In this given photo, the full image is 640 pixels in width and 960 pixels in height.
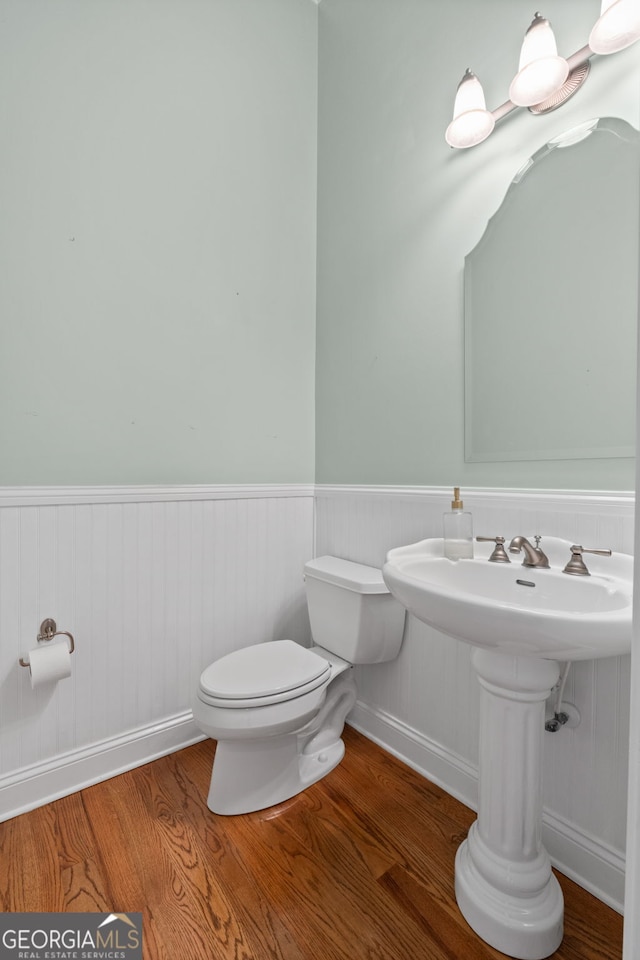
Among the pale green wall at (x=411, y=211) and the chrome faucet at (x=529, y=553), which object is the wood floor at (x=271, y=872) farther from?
the pale green wall at (x=411, y=211)

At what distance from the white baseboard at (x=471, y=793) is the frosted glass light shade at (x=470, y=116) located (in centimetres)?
184

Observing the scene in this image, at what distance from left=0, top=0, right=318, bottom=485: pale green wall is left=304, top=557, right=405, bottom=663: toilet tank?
0.56 metres

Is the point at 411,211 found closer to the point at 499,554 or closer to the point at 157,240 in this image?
the point at 157,240

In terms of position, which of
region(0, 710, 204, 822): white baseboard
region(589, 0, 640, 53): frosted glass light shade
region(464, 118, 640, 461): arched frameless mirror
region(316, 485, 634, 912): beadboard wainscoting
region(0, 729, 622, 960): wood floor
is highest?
region(589, 0, 640, 53): frosted glass light shade

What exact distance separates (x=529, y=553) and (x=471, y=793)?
800 millimetres

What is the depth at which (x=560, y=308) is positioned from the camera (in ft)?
3.82

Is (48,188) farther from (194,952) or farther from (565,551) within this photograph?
(194,952)

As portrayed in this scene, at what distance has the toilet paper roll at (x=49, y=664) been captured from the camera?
4.13 ft

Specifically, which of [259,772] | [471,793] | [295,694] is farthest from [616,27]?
[259,772]

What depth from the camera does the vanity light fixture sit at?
96 centimetres

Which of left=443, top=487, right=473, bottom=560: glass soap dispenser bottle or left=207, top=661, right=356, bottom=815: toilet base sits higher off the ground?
left=443, top=487, right=473, bottom=560: glass soap dispenser bottle

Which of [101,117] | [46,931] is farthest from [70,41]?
[46,931]

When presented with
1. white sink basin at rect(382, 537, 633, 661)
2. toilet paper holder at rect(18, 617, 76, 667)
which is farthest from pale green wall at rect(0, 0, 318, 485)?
white sink basin at rect(382, 537, 633, 661)

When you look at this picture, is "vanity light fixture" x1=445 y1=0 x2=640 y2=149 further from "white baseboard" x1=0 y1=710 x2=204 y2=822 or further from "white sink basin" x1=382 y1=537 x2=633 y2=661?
"white baseboard" x1=0 y1=710 x2=204 y2=822
